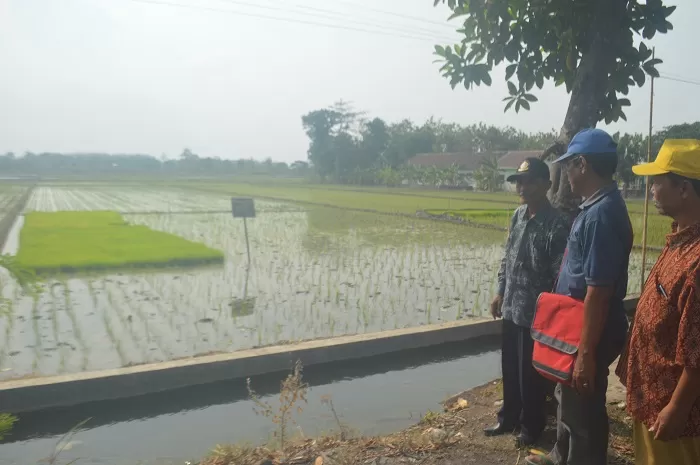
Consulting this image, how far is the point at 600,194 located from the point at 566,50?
7.44 ft

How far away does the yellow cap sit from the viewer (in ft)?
6.45

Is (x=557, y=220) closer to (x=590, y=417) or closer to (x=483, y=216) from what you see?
(x=590, y=417)

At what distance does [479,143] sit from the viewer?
5862 centimetres

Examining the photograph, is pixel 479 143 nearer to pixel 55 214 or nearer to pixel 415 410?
pixel 55 214

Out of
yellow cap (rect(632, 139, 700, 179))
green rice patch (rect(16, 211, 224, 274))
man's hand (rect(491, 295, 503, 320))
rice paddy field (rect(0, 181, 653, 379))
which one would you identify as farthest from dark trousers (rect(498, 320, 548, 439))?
green rice patch (rect(16, 211, 224, 274))

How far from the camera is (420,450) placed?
10.5 ft

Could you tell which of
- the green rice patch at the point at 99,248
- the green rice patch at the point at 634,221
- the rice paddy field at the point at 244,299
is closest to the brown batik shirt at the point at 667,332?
the rice paddy field at the point at 244,299

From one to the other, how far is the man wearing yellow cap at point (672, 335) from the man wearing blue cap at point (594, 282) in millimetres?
200

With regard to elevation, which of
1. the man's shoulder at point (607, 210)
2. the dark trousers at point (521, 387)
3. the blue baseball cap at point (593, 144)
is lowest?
the dark trousers at point (521, 387)

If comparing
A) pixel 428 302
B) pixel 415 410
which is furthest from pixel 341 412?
pixel 428 302

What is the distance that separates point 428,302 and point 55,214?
1641cm

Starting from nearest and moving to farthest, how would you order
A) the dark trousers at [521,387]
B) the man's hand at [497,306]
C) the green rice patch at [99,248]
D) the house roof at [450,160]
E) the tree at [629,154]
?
the dark trousers at [521,387] < the man's hand at [497,306] < the green rice patch at [99,248] < the tree at [629,154] < the house roof at [450,160]

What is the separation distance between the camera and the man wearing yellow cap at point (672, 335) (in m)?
1.82

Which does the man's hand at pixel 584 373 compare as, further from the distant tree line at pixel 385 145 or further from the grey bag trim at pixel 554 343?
the distant tree line at pixel 385 145
